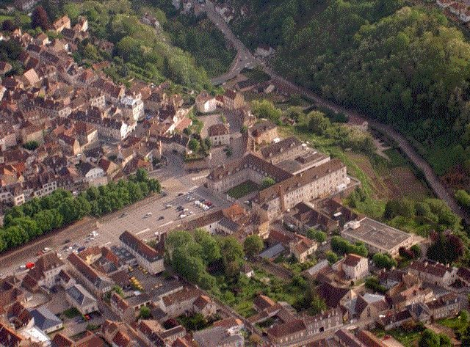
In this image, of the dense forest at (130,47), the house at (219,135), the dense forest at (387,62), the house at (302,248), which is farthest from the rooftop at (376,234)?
the dense forest at (130,47)

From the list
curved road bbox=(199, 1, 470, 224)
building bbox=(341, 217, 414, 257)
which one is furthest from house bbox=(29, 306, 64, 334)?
curved road bbox=(199, 1, 470, 224)

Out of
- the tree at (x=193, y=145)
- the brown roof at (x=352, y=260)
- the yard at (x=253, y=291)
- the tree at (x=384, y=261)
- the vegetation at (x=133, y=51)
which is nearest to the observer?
the yard at (x=253, y=291)

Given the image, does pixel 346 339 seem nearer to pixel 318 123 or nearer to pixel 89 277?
pixel 89 277

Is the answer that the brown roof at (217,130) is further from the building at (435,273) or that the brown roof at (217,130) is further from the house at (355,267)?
the building at (435,273)

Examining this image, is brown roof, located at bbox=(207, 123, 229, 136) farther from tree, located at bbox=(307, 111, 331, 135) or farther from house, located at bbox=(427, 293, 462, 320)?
house, located at bbox=(427, 293, 462, 320)

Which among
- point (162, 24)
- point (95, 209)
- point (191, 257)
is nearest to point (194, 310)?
point (191, 257)
